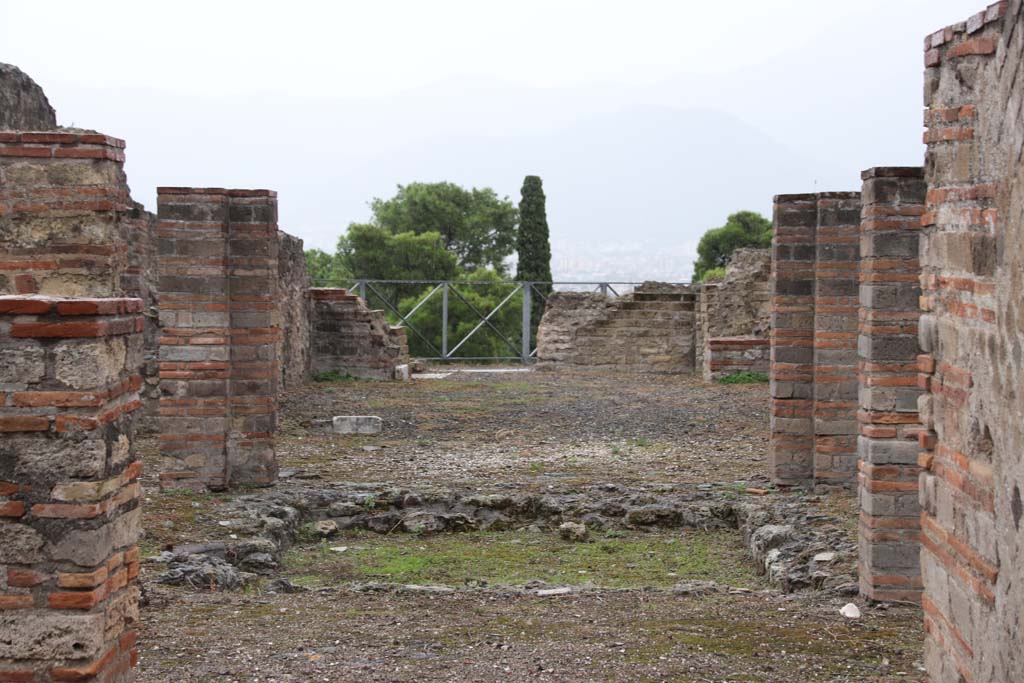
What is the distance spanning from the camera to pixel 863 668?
5.25 meters

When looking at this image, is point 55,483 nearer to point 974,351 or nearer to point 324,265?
point 974,351

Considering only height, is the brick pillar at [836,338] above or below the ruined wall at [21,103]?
below

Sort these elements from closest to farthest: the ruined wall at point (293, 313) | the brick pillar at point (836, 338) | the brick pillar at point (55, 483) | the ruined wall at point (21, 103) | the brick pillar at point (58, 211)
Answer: the brick pillar at point (55, 483) → the brick pillar at point (58, 211) → the brick pillar at point (836, 338) → the ruined wall at point (21, 103) → the ruined wall at point (293, 313)

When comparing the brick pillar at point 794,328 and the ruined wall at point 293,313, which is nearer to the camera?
the brick pillar at point 794,328

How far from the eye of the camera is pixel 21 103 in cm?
1012

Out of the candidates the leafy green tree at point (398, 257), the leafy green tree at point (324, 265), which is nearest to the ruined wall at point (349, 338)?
the leafy green tree at point (398, 257)

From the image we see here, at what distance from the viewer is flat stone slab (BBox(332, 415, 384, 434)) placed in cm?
1316

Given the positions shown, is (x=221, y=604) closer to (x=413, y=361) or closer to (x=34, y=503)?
(x=34, y=503)

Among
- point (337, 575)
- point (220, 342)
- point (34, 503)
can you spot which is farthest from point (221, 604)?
point (220, 342)

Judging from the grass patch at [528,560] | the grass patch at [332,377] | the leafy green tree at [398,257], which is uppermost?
the leafy green tree at [398,257]

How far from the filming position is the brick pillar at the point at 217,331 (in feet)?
29.8

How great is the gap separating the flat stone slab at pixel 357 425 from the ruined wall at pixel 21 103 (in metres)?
4.43

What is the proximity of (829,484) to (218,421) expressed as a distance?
16.1ft

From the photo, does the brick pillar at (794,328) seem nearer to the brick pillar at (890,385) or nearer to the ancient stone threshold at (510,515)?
the ancient stone threshold at (510,515)
